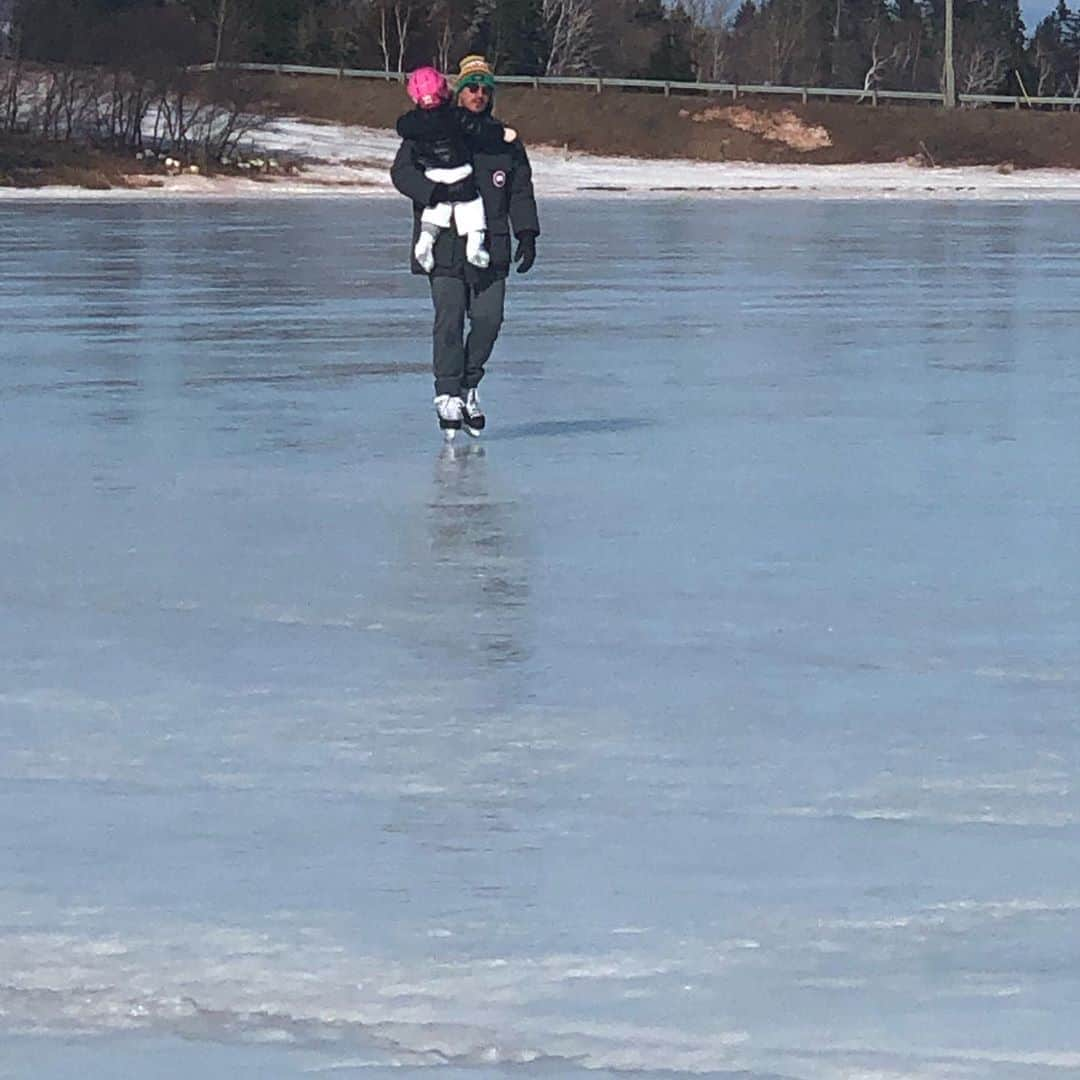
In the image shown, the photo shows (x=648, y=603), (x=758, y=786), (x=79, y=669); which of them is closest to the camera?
A: (x=758, y=786)

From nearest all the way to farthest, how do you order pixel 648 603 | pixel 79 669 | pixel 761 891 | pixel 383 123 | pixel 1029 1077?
pixel 1029 1077
pixel 761 891
pixel 79 669
pixel 648 603
pixel 383 123

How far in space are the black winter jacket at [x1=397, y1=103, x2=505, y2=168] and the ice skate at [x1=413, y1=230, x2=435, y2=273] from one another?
25 cm

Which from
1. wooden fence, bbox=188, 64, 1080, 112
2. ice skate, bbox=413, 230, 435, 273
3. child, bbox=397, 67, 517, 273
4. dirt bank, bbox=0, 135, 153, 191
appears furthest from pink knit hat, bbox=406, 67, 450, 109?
wooden fence, bbox=188, 64, 1080, 112

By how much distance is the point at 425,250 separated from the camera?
27.2ft

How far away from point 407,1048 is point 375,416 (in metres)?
6.49

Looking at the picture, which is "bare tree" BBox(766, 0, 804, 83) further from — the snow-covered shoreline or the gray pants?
the gray pants

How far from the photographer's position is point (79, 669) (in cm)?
489

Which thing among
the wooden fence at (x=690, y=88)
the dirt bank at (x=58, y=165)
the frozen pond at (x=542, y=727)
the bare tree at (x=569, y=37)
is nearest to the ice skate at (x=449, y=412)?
the frozen pond at (x=542, y=727)

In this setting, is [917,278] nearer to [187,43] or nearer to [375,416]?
[375,416]

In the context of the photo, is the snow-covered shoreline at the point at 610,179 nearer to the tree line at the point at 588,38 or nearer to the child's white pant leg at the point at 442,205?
A: the tree line at the point at 588,38

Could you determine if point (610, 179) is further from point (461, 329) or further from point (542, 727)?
point (542, 727)

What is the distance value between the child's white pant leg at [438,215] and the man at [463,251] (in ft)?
0.06

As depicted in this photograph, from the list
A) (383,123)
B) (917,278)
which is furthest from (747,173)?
(917,278)

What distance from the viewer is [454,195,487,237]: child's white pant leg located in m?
8.16
